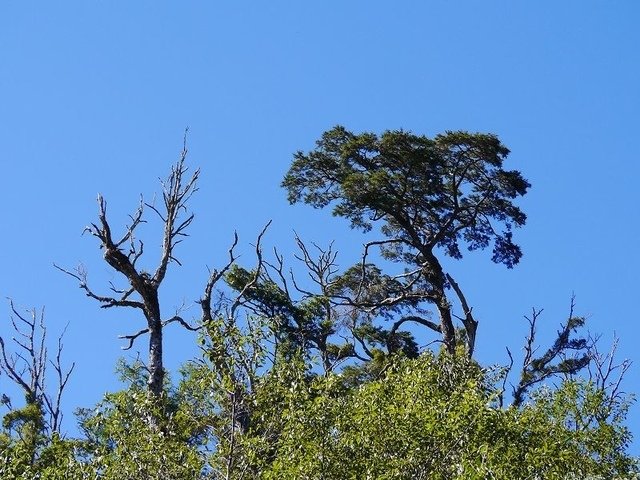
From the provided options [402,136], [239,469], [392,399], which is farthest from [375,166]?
[239,469]

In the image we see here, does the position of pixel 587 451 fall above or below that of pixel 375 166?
below

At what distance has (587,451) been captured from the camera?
2466cm

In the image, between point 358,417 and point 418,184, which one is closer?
point 358,417

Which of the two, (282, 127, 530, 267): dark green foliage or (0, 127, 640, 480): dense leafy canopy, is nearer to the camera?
(0, 127, 640, 480): dense leafy canopy

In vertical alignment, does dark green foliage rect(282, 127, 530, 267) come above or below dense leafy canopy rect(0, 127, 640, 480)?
above

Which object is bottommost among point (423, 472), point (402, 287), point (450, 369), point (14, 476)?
point (423, 472)

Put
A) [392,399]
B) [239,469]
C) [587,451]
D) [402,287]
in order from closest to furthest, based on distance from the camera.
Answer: [239,469] → [392,399] → [587,451] → [402,287]

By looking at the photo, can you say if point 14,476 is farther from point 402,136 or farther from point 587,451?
point 402,136

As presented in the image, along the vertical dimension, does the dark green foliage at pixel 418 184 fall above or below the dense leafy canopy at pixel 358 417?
above

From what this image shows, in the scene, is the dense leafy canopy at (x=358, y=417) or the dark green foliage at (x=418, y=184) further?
the dark green foliage at (x=418, y=184)

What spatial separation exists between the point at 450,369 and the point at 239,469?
6.73 meters

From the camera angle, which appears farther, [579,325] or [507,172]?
[579,325]

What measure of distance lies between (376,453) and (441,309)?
1699 centimetres

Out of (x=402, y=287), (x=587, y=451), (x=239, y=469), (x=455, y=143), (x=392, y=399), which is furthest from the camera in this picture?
(x=402, y=287)
